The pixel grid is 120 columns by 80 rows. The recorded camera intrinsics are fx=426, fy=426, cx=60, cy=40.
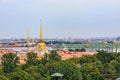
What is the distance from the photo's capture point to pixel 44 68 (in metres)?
25.5

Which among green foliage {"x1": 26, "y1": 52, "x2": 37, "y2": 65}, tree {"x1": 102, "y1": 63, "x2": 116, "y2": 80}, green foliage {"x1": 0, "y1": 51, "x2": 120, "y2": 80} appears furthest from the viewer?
green foliage {"x1": 26, "y1": 52, "x2": 37, "y2": 65}

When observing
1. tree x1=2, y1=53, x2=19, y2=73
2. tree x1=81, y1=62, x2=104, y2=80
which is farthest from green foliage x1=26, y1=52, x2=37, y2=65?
tree x1=81, y1=62, x2=104, y2=80

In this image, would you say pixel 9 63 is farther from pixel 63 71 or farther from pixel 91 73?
pixel 63 71

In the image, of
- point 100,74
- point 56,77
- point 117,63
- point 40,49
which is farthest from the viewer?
point 40,49

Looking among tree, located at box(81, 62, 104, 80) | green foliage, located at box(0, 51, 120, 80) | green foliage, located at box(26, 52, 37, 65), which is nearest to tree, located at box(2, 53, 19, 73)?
green foliage, located at box(0, 51, 120, 80)

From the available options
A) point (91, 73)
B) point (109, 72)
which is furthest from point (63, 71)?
point (109, 72)

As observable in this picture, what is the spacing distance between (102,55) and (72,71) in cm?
1846

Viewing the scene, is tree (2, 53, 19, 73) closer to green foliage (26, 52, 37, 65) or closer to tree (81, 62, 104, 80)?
green foliage (26, 52, 37, 65)

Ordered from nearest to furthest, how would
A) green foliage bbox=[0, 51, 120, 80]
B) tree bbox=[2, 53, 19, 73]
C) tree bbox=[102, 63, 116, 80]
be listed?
green foliage bbox=[0, 51, 120, 80] < tree bbox=[102, 63, 116, 80] < tree bbox=[2, 53, 19, 73]

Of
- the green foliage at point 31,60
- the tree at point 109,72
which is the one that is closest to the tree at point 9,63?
the green foliage at point 31,60

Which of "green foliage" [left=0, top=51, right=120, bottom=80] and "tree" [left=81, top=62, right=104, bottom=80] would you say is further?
"tree" [left=81, top=62, right=104, bottom=80]

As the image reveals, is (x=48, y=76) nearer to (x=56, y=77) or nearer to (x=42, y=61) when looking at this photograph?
(x=42, y=61)

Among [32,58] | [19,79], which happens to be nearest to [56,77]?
[19,79]

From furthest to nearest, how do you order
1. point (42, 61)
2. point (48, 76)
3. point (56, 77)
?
point (42, 61) → point (48, 76) → point (56, 77)
